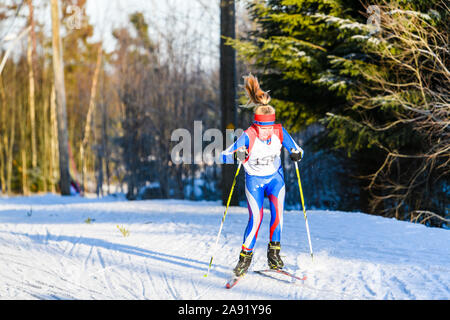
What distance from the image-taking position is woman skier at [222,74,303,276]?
201 inches

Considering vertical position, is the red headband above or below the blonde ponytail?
below

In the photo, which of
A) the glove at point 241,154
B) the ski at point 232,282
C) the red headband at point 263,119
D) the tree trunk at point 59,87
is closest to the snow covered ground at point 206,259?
the ski at point 232,282

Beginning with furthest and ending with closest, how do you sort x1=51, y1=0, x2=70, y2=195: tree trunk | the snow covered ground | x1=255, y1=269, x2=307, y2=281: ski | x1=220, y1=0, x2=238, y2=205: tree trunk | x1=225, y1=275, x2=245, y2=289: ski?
x1=51, y1=0, x2=70, y2=195: tree trunk → x1=220, y1=0, x2=238, y2=205: tree trunk → x1=255, y1=269, x2=307, y2=281: ski → x1=225, y1=275, x2=245, y2=289: ski → the snow covered ground

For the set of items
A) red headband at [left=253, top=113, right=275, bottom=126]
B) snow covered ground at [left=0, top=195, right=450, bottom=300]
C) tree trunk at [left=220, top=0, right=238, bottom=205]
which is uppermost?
tree trunk at [left=220, top=0, right=238, bottom=205]

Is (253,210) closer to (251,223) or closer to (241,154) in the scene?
(251,223)

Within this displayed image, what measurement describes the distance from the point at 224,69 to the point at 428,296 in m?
9.05

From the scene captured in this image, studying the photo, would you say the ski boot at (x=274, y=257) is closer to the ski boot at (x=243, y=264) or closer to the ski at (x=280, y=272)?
the ski at (x=280, y=272)

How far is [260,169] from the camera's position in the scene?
5.13 m

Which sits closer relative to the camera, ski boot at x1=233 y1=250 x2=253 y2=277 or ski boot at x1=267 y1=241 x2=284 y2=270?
ski boot at x1=233 y1=250 x2=253 y2=277

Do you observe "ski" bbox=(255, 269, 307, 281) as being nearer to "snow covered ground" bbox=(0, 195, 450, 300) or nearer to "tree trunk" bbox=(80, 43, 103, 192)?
"snow covered ground" bbox=(0, 195, 450, 300)

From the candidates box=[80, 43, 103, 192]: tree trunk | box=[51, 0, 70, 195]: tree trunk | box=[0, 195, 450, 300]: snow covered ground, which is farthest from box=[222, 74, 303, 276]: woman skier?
box=[80, 43, 103, 192]: tree trunk

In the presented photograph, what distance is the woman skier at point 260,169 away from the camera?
5094 millimetres
